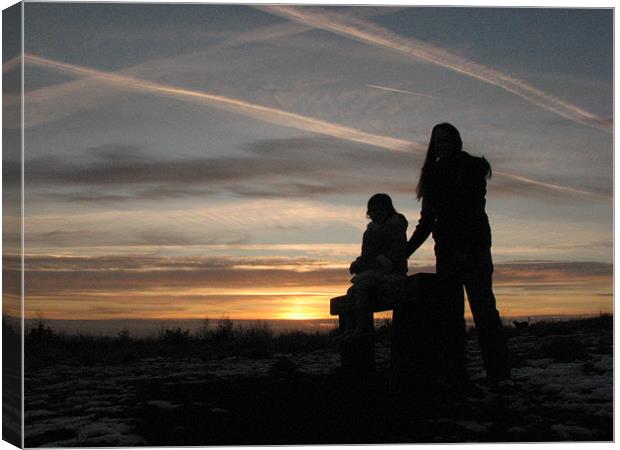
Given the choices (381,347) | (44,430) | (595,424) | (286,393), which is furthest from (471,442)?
(381,347)

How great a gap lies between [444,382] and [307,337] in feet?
21.8

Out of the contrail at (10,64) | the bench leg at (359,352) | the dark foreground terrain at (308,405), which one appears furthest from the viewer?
the bench leg at (359,352)

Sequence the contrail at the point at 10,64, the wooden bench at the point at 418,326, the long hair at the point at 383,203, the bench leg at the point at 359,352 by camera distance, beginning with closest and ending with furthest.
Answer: the contrail at the point at 10,64
the wooden bench at the point at 418,326
the long hair at the point at 383,203
the bench leg at the point at 359,352

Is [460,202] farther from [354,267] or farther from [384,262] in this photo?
[354,267]

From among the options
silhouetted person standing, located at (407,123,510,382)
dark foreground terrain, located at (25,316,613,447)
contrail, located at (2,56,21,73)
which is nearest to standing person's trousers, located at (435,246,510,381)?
silhouetted person standing, located at (407,123,510,382)

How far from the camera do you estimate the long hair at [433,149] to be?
360 inches

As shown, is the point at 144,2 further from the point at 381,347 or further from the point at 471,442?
the point at 381,347

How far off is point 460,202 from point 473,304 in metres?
0.90

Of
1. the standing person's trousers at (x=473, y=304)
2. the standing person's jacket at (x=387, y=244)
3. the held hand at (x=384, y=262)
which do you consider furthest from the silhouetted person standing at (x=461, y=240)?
the held hand at (x=384, y=262)

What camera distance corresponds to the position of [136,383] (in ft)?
34.6

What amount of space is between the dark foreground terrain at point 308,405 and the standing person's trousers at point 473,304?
0.86ft

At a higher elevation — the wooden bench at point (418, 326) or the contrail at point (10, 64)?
the contrail at point (10, 64)

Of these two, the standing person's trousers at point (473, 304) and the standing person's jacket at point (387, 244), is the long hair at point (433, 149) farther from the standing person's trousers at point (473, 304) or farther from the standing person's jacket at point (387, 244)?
the standing person's trousers at point (473, 304)

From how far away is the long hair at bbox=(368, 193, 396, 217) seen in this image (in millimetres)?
9109
